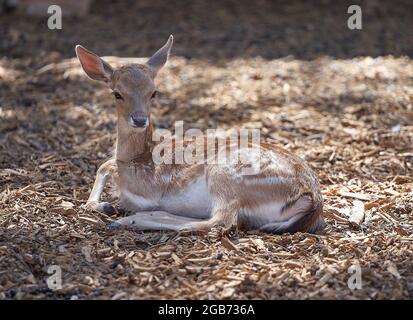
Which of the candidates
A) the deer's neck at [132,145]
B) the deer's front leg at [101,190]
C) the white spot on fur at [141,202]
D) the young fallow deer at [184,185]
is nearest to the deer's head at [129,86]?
the young fallow deer at [184,185]

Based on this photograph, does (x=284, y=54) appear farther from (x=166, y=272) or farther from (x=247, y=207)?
(x=166, y=272)

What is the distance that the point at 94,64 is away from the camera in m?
6.11

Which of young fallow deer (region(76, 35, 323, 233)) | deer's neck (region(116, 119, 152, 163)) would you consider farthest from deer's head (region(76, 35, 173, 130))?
deer's neck (region(116, 119, 152, 163))

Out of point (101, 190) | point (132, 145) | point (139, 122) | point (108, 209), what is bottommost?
point (108, 209)

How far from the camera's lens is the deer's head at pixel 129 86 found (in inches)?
229

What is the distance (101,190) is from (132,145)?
1.48ft

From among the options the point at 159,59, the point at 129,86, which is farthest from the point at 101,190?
the point at 159,59

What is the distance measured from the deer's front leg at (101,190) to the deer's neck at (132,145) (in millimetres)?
127

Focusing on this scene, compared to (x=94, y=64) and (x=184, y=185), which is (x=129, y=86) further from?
(x=184, y=185)

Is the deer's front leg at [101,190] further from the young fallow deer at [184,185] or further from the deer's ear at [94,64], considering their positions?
the deer's ear at [94,64]

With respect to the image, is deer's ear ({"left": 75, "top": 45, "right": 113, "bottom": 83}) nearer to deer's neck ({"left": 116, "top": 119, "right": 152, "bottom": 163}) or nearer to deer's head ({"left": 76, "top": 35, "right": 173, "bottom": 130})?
deer's head ({"left": 76, "top": 35, "right": 173, "bottom": 130})

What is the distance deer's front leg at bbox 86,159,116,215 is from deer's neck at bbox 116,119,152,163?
0.42ft

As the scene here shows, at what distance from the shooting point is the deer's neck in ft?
20.1

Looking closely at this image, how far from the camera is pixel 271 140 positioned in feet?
24.9
